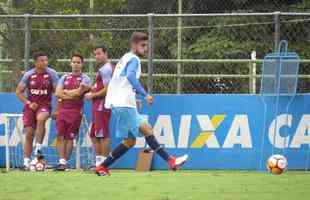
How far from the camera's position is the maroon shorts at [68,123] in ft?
50.1

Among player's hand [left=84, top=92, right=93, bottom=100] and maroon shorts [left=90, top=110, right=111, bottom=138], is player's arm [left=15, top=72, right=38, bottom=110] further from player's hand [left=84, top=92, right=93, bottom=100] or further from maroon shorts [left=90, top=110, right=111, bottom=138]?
maroon shorts [left=90, top=110, right=111, bottom=138]

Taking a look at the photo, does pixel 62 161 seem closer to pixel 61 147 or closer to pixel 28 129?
pixel 61 147

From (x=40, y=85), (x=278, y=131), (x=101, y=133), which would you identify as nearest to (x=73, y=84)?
(x=40, y=85)

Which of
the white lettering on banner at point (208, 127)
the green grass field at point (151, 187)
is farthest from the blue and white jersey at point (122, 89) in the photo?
the white lettering on banner at point (208, 127)

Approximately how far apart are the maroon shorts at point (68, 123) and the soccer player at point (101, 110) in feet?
1.01

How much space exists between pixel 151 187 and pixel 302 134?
571cm

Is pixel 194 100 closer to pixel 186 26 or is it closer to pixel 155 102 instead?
pixel 155 102

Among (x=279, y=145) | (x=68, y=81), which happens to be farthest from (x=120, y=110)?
(x=279, y=145)

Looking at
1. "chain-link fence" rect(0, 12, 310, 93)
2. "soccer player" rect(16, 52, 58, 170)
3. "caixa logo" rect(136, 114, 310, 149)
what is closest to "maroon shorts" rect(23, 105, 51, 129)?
"soccer player" rect(16, 52, 58, 170)

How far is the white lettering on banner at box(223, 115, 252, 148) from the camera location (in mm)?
15625

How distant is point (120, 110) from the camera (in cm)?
1258

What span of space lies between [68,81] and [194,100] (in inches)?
86.1

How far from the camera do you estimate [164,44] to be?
18.0m

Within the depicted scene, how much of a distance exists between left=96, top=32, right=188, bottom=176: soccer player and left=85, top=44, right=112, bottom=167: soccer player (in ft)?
7.67
